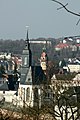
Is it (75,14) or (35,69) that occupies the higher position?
(75,14)

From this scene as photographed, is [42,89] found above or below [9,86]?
above

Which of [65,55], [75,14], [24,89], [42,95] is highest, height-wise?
[75,14]

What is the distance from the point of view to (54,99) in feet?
48.6

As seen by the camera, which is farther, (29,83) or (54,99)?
(29,83)

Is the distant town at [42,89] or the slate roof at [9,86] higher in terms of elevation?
the distant town at [42,89]

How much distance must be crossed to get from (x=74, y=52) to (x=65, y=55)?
522cm

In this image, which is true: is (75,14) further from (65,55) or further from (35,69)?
(65,55)

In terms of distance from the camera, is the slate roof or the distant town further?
the slate roof

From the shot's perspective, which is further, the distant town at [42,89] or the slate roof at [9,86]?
the slate roof at [9,86]

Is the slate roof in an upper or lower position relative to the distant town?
lower

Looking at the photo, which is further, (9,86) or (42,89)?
(9,86)

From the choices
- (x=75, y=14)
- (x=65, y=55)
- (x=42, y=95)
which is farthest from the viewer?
(x=65, y=55)

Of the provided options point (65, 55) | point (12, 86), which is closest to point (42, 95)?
point (12, 86)

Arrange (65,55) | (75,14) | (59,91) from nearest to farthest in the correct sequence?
(75,14) < (59,91) < (65,55)
